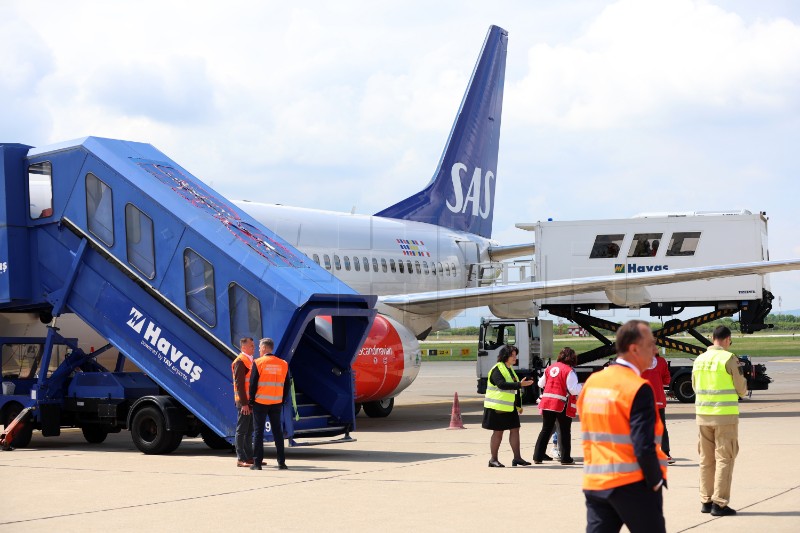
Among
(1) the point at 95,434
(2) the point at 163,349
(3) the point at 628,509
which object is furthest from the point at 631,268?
(3) the point at 628,509

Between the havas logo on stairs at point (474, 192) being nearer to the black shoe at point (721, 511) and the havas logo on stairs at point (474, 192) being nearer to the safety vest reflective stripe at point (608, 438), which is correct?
the black shoe at point (721, 511)

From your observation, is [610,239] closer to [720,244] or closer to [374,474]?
[720,244]

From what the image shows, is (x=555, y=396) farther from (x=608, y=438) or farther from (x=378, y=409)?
(x=378, y=409)

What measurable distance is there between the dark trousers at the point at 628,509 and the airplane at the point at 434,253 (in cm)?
943

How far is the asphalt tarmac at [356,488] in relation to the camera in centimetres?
882

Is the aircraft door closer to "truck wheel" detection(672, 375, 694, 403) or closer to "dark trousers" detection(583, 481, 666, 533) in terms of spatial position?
"truck wheel" detection(672, 375, 694, 403)

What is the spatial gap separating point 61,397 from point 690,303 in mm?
15259

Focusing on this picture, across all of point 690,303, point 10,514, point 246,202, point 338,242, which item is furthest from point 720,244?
point 10,514

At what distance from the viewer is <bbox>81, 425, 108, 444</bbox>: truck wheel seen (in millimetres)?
16141

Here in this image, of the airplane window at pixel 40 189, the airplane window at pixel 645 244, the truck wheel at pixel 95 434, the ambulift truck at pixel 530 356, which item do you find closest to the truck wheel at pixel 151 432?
the truck wheel at pixel 95 434

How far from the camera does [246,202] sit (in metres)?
21.9

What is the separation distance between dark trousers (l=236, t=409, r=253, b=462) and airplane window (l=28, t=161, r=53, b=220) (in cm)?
468

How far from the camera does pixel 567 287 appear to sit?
2180cm

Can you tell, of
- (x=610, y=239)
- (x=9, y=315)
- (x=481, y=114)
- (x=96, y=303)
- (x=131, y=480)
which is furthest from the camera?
(x=481, y=114)
